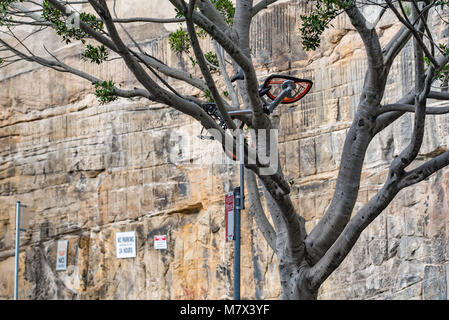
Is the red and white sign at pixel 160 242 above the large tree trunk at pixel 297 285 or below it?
above

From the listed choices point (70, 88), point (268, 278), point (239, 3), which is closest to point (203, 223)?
point (268, 278)

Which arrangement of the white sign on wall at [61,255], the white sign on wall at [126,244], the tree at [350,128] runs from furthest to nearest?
the white sign on wall at [61,255], the white sign on wall at [126,244], the tree at [350,128]

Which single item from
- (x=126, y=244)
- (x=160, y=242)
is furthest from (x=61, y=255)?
(x=160, y=242)

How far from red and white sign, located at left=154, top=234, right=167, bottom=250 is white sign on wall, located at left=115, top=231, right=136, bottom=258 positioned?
1.88 feet

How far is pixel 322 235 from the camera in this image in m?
7.48

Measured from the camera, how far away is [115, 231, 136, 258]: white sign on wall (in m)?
15.6

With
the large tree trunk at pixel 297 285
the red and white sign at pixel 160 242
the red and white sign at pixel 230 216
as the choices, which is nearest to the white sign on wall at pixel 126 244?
the red and white sign at pixel 160 242

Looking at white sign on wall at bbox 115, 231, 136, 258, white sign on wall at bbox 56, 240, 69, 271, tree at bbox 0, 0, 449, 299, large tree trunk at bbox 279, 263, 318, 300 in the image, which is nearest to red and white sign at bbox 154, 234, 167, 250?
white sign on wall at bbox 115, 231, 136, 258

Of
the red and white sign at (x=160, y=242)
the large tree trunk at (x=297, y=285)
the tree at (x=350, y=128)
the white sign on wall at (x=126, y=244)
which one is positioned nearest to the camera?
the tree at (x=350, y=128)

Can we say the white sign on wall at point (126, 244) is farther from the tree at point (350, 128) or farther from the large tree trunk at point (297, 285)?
the large tree trunk at point (297, 285)

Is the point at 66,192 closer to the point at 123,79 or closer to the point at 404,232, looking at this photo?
the point at 123,79

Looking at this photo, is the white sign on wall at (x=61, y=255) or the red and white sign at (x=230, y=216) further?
the white sign on wall at (x=61, y=255)

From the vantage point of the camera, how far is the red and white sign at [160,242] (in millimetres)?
15266

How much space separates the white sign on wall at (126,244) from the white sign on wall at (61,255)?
1489 mm
